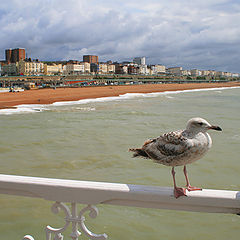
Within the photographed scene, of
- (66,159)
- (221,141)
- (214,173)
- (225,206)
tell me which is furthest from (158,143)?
(221,141)

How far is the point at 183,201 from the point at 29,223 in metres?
3.40

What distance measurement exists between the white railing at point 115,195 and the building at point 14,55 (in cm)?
15509

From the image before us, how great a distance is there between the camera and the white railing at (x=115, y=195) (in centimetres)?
171

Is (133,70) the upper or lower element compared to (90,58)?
lower

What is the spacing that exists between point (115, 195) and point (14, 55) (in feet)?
535

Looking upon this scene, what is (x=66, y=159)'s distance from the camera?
809 centimetres

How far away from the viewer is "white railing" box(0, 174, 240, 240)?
5.60 ft

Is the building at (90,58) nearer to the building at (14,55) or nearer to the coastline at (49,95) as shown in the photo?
the building at (14,55)

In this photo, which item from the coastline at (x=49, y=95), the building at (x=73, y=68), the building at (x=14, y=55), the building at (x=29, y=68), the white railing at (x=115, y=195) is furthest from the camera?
the building at (x=73, y=68)

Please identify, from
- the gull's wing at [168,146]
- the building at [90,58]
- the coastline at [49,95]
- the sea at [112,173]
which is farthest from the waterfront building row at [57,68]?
the gull's wing at [168,146]

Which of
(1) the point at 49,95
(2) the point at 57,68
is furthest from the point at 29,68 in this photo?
(1) the point at 49,95

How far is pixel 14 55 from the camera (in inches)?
5999

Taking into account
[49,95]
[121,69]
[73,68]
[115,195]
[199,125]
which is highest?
[121,69]

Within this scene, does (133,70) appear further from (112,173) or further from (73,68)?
(112,173)
